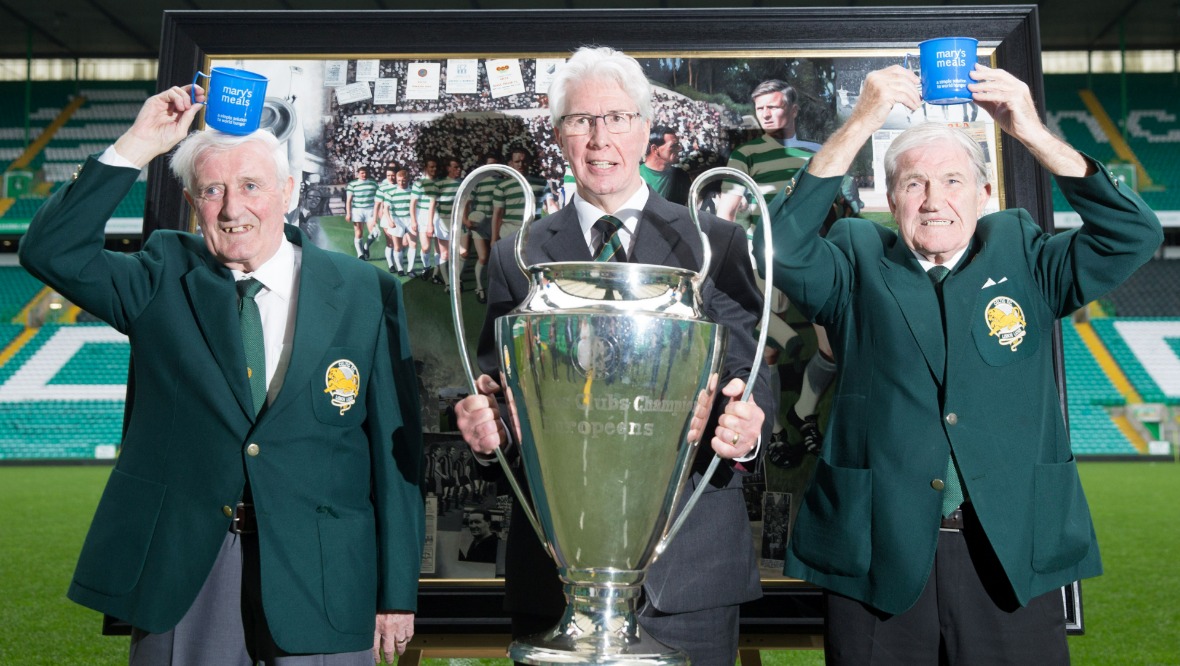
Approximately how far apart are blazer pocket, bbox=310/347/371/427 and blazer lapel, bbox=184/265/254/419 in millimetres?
112

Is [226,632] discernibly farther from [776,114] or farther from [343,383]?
[776,114]

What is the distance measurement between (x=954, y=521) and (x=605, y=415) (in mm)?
789

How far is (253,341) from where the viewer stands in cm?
176

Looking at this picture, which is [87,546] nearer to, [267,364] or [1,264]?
[267,364]

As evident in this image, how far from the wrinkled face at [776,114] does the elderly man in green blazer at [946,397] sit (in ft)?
2.17

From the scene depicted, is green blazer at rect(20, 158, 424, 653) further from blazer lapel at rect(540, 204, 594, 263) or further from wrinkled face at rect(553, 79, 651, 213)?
wrinkled face at rect(553, 79, 651, 213)

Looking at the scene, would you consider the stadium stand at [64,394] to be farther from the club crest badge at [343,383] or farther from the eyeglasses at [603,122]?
the eyeglasses at [603,122]

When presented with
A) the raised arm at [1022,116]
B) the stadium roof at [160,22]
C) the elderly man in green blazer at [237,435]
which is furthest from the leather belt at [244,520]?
the stadium roof at [160,22]

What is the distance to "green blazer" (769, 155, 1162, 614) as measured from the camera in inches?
66.4

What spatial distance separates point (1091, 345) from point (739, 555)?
18.9 metres

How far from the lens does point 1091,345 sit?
60.7ft

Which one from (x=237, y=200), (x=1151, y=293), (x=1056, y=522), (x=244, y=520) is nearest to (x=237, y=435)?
(x=244, y=520)

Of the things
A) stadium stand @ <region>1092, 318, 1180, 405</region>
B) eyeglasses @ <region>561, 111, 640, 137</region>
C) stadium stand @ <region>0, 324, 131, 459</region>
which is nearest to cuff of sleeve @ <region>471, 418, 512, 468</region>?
eyeglasses @ <region>561, 111, 640, 137</region>

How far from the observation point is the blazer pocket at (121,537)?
66.5 inches
